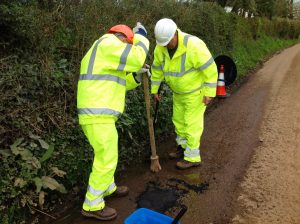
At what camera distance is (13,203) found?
3971 millimetres

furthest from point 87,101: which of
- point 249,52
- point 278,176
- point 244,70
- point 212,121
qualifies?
point 249,52

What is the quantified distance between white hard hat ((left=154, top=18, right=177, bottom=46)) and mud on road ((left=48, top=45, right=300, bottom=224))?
6.61 ft

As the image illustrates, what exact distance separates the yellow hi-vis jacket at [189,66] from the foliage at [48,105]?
1.09 metres

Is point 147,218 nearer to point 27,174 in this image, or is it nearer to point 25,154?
point 27,174

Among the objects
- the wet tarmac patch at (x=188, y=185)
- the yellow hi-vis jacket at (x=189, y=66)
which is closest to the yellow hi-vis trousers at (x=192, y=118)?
the yellow hi-vis jacket at (x=189, y=66)

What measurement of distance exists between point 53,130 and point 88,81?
1.33 meters

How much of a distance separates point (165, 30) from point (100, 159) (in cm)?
201

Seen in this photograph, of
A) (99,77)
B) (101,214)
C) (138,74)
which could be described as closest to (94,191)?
(101,214)

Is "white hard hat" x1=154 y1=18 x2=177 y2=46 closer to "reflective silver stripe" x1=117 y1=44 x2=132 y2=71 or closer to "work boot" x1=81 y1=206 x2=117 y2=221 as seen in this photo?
"reflective silver stripe" x1=117 y1=44 x2=132 y2=71

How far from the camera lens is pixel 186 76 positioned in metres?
5.32

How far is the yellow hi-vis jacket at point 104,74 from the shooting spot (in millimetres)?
3912

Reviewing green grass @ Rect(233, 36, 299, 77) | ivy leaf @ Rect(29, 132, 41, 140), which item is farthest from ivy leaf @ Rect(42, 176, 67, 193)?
green grass @ Rect(233, 36, 299, 77)

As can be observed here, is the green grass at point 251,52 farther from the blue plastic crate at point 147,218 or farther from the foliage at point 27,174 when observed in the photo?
the blue plastic crate at point 147,218

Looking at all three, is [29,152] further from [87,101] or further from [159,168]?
[159,168]
